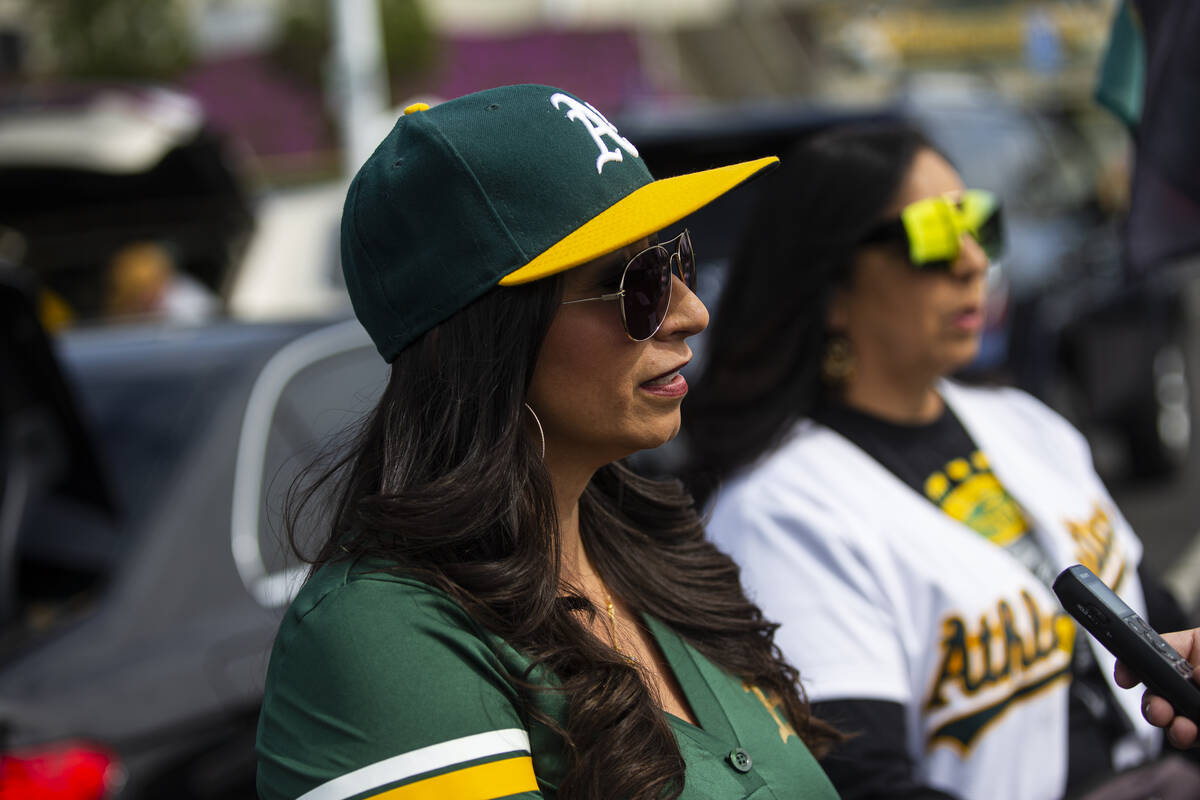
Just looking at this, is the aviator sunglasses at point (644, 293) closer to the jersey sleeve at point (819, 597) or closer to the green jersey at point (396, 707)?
the green jersey at point (396, 707)

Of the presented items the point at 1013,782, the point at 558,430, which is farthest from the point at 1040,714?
the point at 558,430

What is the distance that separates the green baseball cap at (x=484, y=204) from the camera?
58.4 inches

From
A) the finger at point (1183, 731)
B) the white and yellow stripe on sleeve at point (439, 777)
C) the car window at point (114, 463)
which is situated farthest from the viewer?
the car window at point (114, 463)

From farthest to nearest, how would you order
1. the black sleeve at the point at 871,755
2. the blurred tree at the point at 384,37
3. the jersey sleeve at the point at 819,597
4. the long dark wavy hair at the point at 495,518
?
the blurred tree at the point at 384,37
the jersey sleeve at the point at 819,597
the black sleeve at the point at 871,755
the long dark wavy hair at the point at 495,518

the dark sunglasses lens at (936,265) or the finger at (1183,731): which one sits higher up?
the dark sunglasses lens at (936,265)

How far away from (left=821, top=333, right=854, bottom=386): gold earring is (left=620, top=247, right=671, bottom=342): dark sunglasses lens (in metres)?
1.13

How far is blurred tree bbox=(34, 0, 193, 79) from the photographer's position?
79.5 feet

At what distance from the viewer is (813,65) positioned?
3222 cm

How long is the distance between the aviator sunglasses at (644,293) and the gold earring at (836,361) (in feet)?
3.68

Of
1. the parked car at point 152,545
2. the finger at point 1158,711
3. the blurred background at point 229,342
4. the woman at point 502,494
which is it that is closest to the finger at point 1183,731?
the finger at point 1158,711

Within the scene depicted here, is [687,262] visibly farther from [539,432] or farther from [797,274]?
[797,274]

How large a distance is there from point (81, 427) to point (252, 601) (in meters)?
0.69

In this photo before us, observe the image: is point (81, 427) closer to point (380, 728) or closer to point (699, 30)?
point (380, 728)

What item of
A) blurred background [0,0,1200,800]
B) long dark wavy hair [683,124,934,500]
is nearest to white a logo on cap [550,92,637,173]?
blurred background [0,0,1200,800]
